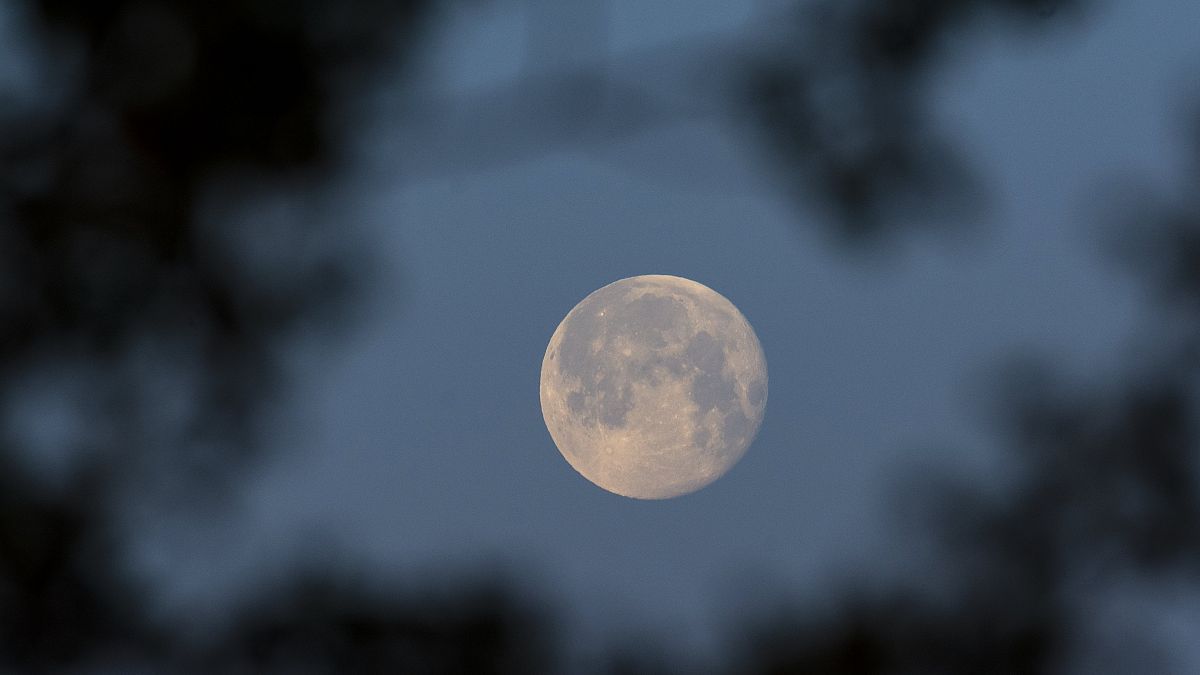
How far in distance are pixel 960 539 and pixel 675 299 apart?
634cm

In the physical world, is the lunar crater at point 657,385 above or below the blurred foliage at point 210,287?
above

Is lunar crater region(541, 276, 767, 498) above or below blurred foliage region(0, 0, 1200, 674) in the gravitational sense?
above

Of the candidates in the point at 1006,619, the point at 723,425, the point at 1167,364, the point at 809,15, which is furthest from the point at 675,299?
the point at 809,15

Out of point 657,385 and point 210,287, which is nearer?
point 210,287

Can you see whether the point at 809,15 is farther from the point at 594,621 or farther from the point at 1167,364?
the point at 1167,364

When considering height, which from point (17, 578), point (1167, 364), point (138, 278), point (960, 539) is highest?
point (1167, 364)

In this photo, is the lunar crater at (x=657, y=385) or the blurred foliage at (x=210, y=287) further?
the lunar crater at (x=657, y=385)

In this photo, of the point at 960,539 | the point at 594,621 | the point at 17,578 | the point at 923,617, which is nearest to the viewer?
the point at 17,578

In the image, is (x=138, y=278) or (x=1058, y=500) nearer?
(x=138, y=278)

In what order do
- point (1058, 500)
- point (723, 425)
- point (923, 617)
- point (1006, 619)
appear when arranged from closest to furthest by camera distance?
1. point (923, 617)
2. point (1006, 619)
3. point (1058, 500)
4. point (723, 425)

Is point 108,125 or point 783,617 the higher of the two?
point 108,125

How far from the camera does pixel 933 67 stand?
280cm

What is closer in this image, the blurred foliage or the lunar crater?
the blurred foliage

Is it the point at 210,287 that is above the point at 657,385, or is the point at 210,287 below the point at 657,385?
below
